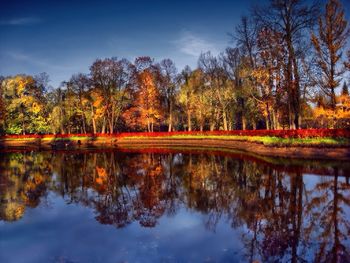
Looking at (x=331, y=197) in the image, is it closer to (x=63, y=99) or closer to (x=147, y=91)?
(x=147, y=91)

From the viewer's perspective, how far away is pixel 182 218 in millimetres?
9469

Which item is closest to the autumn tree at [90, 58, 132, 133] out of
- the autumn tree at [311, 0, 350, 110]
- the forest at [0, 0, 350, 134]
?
the forest at [0, 0, 350, 134]

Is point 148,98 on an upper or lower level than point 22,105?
lower

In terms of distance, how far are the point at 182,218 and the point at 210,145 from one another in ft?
101

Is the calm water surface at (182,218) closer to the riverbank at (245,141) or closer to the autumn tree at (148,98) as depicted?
the riverbank at (245,141)

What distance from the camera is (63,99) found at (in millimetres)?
73000

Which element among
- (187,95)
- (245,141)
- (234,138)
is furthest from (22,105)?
(245,141)

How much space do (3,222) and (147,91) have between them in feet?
145

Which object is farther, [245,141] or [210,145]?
[210,145]

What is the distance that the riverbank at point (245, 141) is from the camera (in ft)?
69.9

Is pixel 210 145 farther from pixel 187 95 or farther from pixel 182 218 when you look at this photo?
pixel 182 218

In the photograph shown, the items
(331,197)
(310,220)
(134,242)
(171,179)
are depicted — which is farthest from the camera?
(171,179)

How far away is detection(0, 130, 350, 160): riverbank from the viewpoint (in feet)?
69.9

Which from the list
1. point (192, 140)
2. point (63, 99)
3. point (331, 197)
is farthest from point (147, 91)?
point (331, 197)
